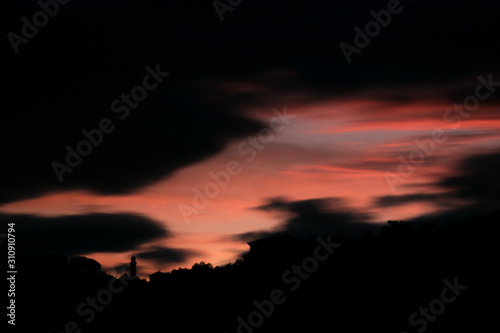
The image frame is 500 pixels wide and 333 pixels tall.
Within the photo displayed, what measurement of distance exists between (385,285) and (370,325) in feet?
10.5

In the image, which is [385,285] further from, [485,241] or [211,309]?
[211,309]

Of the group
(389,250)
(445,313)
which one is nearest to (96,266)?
(389,250)

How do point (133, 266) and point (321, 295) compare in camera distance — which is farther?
point (133, 266)

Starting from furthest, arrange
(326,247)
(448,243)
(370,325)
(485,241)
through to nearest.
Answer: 1. (326,247)
2. (448,243)
3. (485,241)
4. (370,325)

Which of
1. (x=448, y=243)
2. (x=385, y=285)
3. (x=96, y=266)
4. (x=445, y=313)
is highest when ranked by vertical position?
(x=96, y=266)

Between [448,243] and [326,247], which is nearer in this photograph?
[448,243]

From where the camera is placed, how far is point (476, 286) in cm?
2611

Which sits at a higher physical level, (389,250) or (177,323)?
(389,250)

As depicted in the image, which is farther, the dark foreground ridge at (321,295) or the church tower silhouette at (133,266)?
the church tower silhouette at (133,266)

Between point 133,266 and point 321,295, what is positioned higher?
point 133,266

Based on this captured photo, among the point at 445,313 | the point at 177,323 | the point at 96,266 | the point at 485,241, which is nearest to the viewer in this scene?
the point at 445,313

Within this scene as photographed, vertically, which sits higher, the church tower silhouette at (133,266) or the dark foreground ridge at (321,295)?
the church tower silhouette at (133,266)

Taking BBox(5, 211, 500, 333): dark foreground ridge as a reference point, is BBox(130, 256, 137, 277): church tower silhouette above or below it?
above

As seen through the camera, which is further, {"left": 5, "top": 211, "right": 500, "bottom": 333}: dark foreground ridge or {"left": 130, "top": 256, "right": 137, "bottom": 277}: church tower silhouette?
{"left": 130, "top": 256, "right": 137, "bottom": 277}: church tower silhouette
